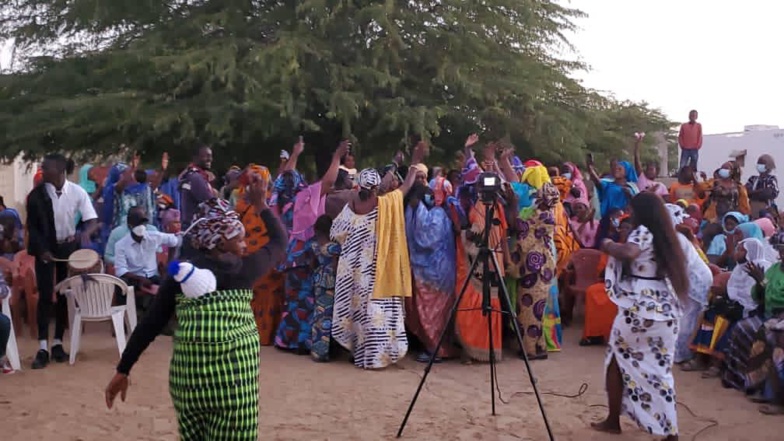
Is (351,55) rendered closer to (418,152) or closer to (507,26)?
(507,26)

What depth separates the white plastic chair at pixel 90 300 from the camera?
755cm

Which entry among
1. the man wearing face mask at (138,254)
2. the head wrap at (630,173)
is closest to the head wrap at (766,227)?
the head wrap at (630,173)

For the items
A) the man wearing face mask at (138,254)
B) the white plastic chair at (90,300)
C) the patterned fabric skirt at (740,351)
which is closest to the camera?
the patterned fabric skirt at (740,351)

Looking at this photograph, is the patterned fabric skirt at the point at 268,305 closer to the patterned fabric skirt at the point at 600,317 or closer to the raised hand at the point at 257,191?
the patterned fabric skirt at the point at 600,317

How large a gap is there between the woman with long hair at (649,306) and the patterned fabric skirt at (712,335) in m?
2.16

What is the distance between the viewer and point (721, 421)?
6148 mm

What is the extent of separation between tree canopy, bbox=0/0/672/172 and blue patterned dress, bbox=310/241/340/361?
424cm

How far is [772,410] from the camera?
20.7 ft

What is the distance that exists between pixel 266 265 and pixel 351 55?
394 inches

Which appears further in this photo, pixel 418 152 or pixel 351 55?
pixel 351 55

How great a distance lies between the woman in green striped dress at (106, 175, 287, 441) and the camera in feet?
11.5

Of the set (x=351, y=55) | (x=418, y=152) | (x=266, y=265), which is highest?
(x=351, y=55)

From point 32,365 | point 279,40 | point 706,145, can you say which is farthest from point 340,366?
point 706,145

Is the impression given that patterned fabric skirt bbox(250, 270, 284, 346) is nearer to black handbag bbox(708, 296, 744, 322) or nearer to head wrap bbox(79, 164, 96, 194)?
black handbag bbox(708, 296, 744, 322)
